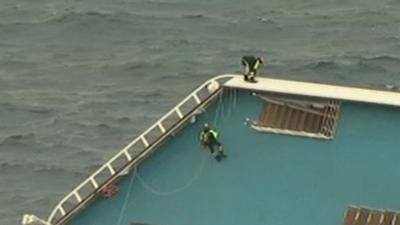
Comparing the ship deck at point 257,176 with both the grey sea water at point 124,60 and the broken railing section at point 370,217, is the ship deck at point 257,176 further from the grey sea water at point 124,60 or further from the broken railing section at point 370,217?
the grey sea water at point 124,60

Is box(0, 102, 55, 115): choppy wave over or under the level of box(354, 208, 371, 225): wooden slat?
under

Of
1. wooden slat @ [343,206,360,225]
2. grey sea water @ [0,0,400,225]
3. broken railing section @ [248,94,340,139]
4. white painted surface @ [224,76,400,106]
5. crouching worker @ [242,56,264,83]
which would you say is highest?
crouching worker @ [242,56,264,83]

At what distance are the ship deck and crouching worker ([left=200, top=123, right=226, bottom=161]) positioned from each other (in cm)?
27

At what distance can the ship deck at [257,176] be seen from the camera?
4728cm

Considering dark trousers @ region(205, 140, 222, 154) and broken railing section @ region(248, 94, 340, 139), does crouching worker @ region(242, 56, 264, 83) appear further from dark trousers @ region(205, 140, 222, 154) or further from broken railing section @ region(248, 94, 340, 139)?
dark trousers @ region(205, 140, 222, 154)

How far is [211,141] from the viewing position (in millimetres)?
47688

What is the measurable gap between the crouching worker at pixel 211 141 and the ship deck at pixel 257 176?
272mm

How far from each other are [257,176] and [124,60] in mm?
53001

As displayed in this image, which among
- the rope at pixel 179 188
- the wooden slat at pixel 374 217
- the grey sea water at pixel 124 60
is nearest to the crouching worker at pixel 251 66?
the rope at pixel 179 188

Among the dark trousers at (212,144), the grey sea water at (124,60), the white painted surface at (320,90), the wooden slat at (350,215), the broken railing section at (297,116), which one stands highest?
the white painted surface at (320,90)

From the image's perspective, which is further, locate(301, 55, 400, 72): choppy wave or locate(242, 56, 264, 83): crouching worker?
locate(301, 55, 400, 72): choppy wave

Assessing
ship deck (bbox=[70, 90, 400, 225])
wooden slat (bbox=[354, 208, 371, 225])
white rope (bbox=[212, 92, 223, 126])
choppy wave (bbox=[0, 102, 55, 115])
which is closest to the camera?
wooden slat (bbox=[354, 208, 371, 225])

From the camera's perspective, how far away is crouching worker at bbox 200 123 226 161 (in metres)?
47.6

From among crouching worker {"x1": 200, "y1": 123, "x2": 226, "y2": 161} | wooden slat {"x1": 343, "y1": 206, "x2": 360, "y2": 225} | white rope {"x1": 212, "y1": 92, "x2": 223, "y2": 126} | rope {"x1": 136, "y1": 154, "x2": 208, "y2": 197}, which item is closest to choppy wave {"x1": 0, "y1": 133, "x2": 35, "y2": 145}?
rope {"x1": 136, "y1": 154, "x2": 208, "y2": 197}
